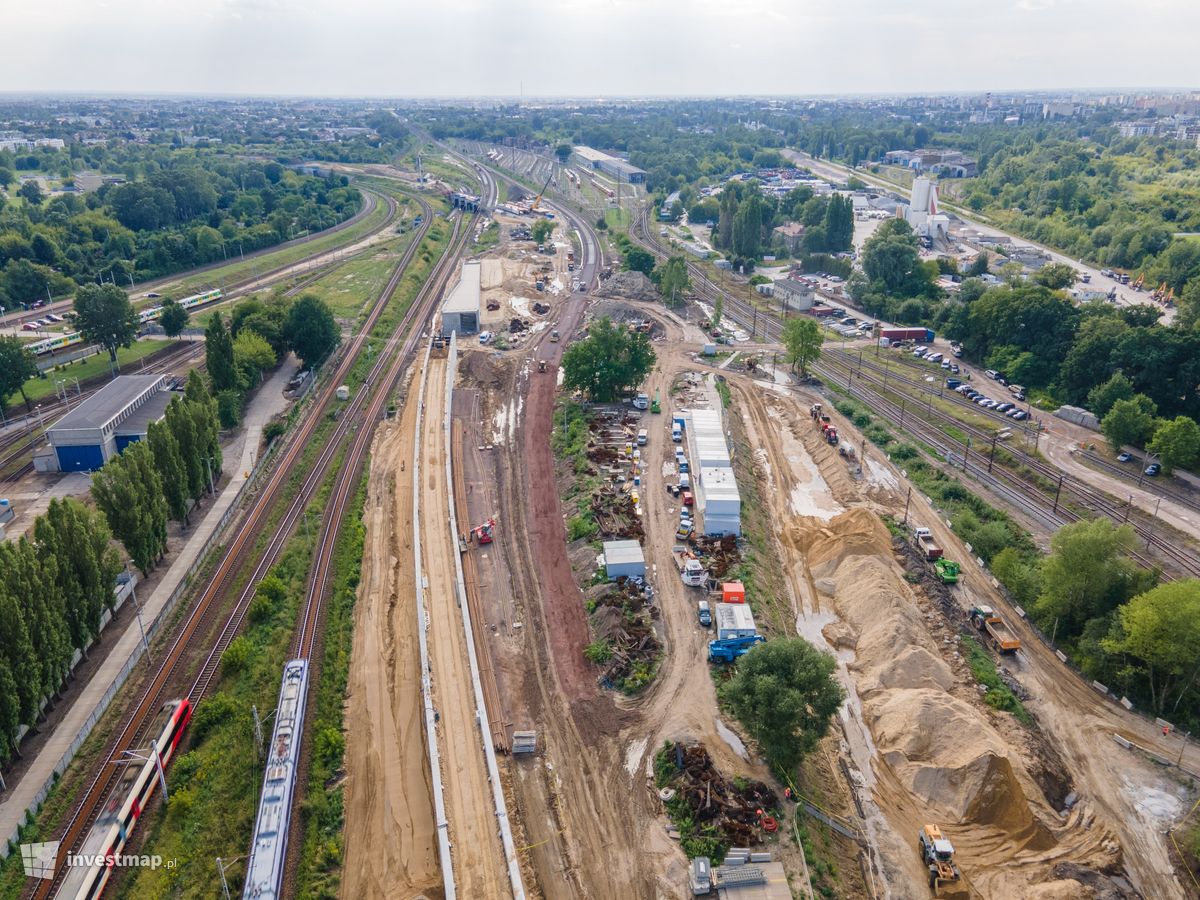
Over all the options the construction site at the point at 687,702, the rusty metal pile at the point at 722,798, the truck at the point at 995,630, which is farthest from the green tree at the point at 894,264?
the rusty metal pile at the point at 722,798

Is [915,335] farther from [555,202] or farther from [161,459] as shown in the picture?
[555,202]

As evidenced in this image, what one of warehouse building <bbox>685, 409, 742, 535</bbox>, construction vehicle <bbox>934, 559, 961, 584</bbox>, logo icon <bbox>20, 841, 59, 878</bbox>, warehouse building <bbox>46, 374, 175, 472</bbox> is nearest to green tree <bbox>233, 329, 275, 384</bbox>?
warehouse building <bbox>46, 374, 175, 472</bbox>

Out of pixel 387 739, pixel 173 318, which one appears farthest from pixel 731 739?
pixel 173 318

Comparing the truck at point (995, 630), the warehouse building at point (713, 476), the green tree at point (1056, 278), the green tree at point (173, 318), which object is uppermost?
the green tree at point (1056, 278)

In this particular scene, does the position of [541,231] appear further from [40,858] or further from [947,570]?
[40,858]

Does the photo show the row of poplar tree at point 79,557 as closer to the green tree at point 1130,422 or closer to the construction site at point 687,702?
the construction site at point 687,702
